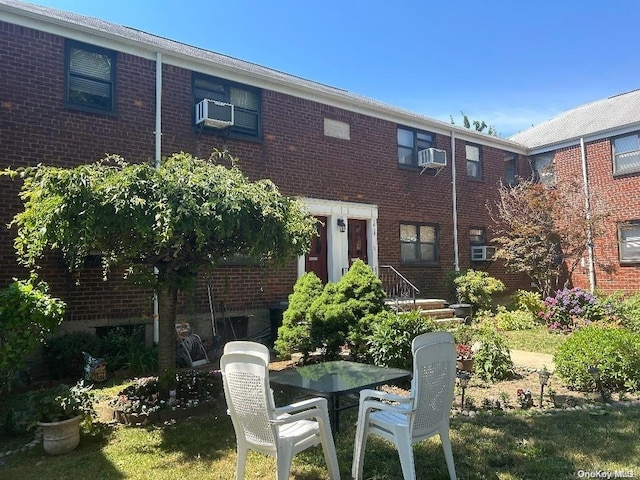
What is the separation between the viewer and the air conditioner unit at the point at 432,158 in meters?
13.8

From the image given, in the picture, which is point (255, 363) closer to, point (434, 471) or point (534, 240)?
point (434, 471)

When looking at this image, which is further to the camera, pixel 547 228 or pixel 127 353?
pixel 547 228

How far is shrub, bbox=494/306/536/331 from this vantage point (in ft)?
39.1

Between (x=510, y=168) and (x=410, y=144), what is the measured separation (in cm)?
527

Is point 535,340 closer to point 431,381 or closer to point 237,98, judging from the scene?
point 431,381

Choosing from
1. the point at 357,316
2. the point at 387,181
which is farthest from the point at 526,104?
the point at 357,316

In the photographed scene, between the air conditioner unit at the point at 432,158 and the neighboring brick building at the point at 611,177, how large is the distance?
5.38 metres

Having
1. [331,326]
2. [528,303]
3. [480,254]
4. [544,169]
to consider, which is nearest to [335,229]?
[331,326]

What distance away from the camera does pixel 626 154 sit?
1523 centimetres

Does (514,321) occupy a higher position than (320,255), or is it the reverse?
(320,255)

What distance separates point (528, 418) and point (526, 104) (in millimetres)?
23956

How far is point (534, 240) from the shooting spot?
1460 centimetres

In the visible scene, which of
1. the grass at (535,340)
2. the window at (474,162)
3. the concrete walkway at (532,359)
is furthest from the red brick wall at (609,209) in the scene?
the concrete walkway at (532,359)

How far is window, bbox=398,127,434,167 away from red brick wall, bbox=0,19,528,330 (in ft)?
1.18
